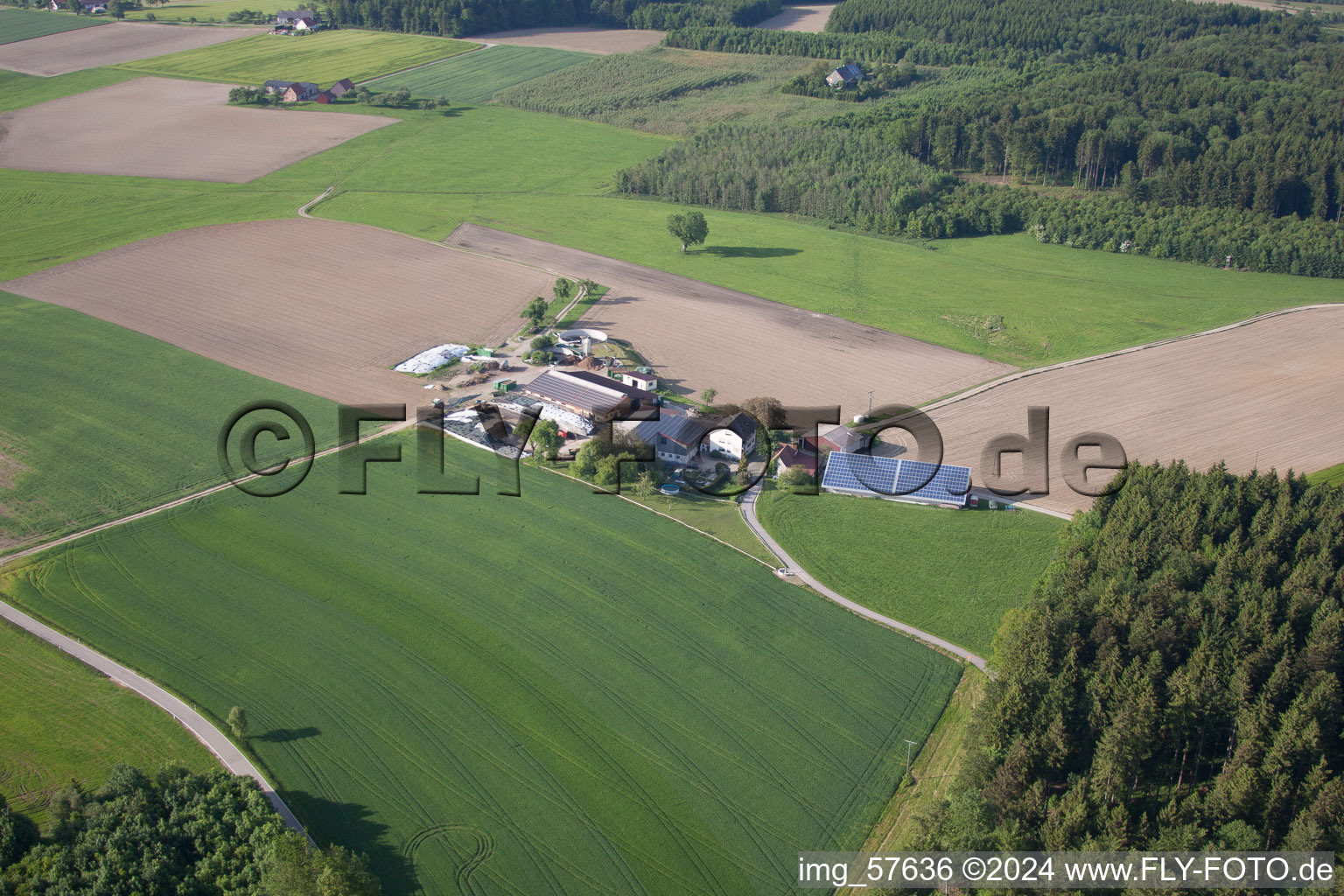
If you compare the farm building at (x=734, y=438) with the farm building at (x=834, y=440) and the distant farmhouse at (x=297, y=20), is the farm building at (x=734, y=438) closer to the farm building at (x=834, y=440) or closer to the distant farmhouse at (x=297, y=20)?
the farm building at (x=834, y=440)

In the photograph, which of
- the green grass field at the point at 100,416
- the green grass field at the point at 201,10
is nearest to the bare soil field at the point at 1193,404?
the green grass field at the point at 100,416

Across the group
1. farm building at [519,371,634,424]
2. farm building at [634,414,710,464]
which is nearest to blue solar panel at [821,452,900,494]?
farm building at [634,414,710,464]

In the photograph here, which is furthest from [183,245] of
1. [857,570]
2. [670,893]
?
[670,893]

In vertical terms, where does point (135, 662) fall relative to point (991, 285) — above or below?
below

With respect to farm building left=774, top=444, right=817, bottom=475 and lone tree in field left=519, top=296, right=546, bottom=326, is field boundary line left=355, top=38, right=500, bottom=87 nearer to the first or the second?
lone tree in field left=519, top=296, right=546, bottom=326

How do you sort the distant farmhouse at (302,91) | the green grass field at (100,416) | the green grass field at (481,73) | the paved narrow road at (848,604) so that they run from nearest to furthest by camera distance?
the paved narrow road at (848,604) → the green grass field at (100,416) → the distant farmhouse at (302,91) → the green grass field at (481,73)

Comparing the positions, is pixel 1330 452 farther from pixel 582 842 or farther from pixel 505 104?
pixel 505 104

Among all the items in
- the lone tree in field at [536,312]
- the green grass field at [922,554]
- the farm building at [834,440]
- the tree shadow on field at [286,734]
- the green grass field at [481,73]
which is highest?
the green grass field at [481,73]

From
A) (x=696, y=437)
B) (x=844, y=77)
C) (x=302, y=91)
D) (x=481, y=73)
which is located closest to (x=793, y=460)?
(x=696, y=437)
